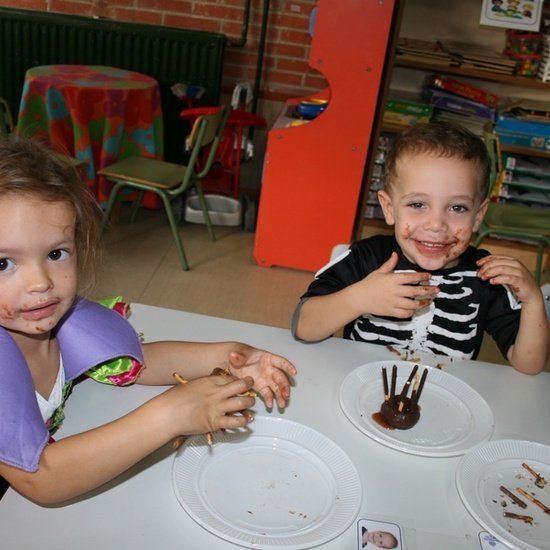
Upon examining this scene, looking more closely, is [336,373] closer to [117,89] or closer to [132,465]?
[132,465]

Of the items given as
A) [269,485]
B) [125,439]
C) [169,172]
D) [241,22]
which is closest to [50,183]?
[125,439]

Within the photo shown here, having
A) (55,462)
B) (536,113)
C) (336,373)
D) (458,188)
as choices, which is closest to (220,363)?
(336,373)

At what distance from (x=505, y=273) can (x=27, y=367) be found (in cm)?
80

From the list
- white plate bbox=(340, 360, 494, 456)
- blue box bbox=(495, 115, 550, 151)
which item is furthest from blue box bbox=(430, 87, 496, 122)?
white plate bbox=(340, 360, 494, 456)

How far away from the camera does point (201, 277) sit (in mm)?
2953

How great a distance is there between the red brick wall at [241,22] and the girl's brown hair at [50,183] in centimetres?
291

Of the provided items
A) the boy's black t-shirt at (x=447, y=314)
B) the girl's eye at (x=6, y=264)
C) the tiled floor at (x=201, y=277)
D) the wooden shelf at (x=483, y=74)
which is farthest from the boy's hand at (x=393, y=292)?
the wooden shelf at (x=483, y=74)

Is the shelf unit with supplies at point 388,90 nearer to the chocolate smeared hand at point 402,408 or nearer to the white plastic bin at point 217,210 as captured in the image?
the white plastic bin at point 217,210

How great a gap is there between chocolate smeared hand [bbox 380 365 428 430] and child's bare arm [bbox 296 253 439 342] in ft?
0.43

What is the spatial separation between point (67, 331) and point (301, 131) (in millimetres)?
1987

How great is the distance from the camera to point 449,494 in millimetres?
838

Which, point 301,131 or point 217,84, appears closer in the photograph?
point 301,131

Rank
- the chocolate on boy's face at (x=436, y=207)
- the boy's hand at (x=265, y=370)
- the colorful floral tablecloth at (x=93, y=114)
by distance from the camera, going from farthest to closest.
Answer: the colorful floral tablecloth at (x=93, y=114), the chocolate on boy's face at (x=436, y=207), the boy's hand at (x=265, y=370)

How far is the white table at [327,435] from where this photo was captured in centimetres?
71
